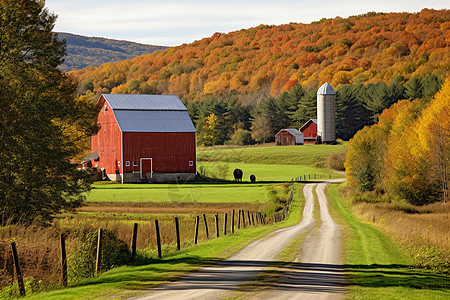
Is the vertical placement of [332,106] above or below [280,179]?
above

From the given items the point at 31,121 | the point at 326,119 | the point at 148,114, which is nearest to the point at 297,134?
the point at 326,119

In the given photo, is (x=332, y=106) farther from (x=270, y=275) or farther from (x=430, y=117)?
(x=270, y=275)

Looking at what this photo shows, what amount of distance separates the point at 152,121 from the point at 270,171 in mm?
24433

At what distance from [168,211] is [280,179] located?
113ft

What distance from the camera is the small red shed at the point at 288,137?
120 meters

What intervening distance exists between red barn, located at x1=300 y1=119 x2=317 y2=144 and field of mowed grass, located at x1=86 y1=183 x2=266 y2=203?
6318cm

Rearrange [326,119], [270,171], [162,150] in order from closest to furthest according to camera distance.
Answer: [162,150] → [270,171] → [326,119]

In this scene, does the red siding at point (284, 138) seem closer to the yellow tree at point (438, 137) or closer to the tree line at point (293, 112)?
the tree line at point (293, 112)

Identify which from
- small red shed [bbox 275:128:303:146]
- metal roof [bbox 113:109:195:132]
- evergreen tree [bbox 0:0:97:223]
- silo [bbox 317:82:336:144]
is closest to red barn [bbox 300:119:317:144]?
silo [bbox 317:82:336:144]

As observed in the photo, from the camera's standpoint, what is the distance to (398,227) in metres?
25.6

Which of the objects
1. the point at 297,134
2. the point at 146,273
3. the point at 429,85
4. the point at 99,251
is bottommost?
the point at 146,273

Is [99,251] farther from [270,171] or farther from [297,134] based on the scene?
[297,134]

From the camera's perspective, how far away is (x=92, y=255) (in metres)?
14.5

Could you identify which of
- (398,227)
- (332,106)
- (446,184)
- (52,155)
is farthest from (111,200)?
(332,106)
